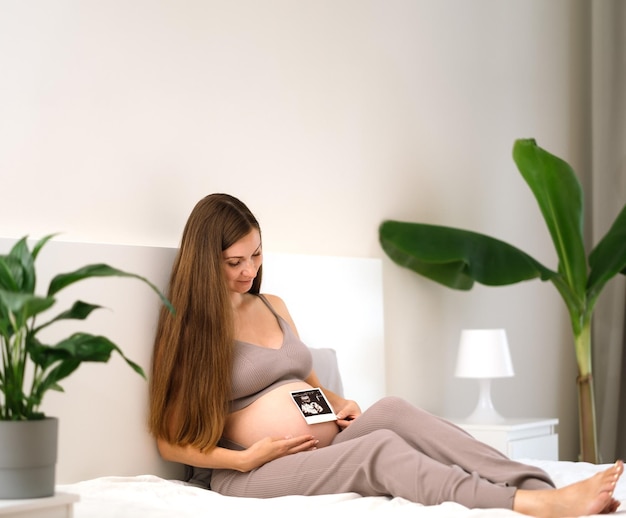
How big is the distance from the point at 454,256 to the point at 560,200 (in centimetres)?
53

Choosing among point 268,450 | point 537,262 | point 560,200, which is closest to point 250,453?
point 268,450

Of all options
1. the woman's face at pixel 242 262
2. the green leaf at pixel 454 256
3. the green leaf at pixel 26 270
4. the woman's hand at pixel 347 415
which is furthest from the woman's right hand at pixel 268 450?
the green leaf at pixel 454 256

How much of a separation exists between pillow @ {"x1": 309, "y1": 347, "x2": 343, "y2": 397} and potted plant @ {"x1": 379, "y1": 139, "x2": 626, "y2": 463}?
66 centimetres

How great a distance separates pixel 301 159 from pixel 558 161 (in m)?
1.10

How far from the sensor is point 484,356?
3.77 meters

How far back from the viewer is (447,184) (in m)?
4.12

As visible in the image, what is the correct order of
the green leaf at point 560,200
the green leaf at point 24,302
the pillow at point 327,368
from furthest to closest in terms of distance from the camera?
the green leaf at point 560,200 < the pillow at point 327,368 < the green leaf at point 24,302

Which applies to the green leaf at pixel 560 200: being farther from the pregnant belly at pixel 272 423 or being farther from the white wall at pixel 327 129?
the pregnant belly at pixel 272 423

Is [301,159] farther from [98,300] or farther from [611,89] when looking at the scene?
[611,89]

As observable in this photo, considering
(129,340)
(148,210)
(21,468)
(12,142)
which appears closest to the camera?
(21,468)

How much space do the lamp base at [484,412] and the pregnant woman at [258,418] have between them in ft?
3.36

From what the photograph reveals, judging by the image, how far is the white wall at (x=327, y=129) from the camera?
262 cm

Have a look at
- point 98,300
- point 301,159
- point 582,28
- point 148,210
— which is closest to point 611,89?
point 582,28

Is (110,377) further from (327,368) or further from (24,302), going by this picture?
(24,302)
